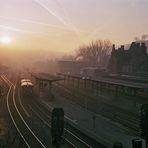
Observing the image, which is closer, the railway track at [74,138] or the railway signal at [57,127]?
the railway signal at [57,127]

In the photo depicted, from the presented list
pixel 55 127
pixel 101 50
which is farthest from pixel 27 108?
pixel 101 50

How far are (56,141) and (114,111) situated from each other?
2506 centimetres

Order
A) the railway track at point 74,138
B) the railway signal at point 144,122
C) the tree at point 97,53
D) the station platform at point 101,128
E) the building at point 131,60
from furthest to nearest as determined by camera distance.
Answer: the tree at point 97,53 < the building at point 131,60 < the station platform at point 101,128 < the railway track at point 74,138 < the railway signal at point 144,122

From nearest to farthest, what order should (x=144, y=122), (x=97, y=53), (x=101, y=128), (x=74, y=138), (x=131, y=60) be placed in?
1. (x=144, y=122)
2. (x=74, y=138)
3. (x=101, y=128)
4. (x=131, y=60)
5. (x=97, y=53)

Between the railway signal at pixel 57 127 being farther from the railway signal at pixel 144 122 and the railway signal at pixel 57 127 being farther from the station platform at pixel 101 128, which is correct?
the station platform at pixel 101 128

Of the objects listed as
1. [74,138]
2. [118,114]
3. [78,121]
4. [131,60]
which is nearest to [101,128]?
[78,121]

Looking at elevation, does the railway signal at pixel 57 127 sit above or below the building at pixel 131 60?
below

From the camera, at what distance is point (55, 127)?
40.1 ft

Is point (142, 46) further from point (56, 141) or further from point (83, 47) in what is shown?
point (83, 47)

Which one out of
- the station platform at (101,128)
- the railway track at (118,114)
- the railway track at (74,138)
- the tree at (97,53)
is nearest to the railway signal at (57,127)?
the railway track at (74,138)

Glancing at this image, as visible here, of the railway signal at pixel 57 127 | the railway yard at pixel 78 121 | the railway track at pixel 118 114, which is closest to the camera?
the railway signal at pixel 57 127

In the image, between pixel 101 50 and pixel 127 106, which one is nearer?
pixel 127 106

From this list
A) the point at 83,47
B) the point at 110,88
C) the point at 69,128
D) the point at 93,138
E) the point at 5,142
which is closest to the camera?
the point at 5,142

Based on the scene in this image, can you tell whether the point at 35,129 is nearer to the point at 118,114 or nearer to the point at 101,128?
the point at 101,128
